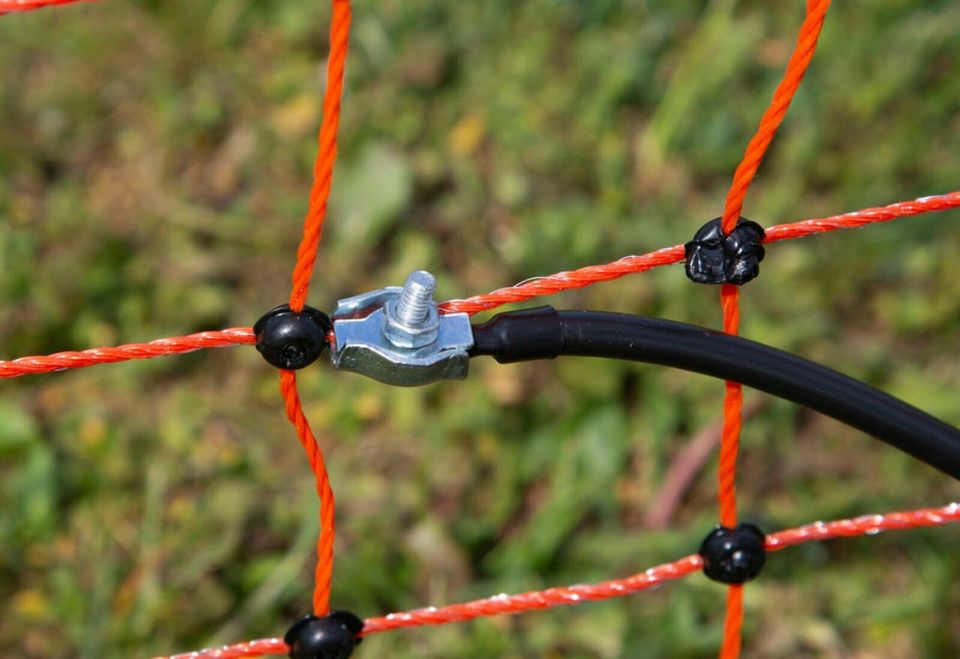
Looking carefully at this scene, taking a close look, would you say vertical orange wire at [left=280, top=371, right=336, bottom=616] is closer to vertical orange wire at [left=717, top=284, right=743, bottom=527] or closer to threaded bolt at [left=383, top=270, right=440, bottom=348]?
threaded bolt at [left=383, top=270, right=440, bottom=348]

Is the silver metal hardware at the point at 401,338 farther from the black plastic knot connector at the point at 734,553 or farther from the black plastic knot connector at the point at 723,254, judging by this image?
the black plastic knot connector at the point at 734,553

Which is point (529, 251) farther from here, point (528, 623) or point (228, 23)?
point (228, 23)

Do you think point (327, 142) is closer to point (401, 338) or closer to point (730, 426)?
point (401, 338)

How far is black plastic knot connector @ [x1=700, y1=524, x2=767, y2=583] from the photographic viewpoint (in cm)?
92

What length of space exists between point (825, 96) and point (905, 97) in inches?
5.3

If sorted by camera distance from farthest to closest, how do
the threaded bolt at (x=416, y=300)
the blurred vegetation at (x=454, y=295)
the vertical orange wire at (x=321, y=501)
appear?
1. the blurred vegetation at (x=454, y=295)
2. the vertical orange wire at (x=321, y=501)
3. the threaded bolt at (x=416, y=300)

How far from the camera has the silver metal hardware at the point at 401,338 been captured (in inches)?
29.0

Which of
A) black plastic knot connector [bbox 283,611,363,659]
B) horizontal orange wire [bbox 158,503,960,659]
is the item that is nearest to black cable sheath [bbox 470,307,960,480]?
horizontal orange wire [bbox 158,503,960,659]

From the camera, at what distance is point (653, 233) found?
1.81 metres

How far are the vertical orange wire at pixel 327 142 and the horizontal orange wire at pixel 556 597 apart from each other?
27 centimetres

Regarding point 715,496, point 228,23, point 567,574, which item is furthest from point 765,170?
point 228,23

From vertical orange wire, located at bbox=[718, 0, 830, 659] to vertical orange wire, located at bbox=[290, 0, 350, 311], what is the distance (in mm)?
269

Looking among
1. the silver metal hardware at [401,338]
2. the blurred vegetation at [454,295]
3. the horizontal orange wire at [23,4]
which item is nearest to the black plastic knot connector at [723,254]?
the silver metal hardware at [401,338]

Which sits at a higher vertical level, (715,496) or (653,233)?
(653,233)
